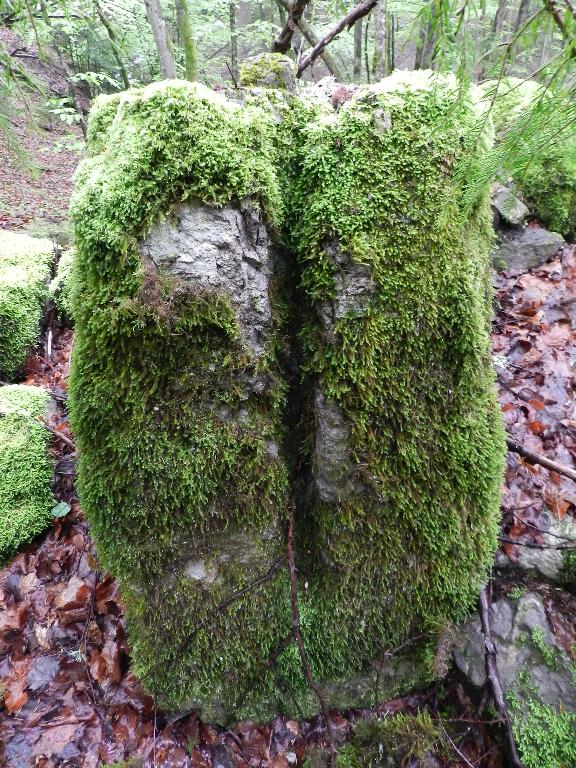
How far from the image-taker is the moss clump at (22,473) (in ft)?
10.4

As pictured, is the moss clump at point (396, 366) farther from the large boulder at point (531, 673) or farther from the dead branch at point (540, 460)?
the dead branch at point (540, 460)

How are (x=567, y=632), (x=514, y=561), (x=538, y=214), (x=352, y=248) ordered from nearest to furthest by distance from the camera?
(x=352, y=248) < (x=567, y=632) < (x=514, y=561) < (x=538, y=214)

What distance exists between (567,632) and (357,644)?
1.13 m

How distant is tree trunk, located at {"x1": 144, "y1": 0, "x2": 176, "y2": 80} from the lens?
5.45m

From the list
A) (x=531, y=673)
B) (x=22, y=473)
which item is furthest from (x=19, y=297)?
(x=531, y=673)

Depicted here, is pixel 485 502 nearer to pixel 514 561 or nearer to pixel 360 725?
pixel 514 561

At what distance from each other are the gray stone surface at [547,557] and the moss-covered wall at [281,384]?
39 centimetres

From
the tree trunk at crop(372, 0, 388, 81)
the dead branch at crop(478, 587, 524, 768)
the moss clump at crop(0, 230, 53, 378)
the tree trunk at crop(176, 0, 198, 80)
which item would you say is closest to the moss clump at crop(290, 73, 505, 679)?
the dead branch at crop(478, 587, 524, 768)

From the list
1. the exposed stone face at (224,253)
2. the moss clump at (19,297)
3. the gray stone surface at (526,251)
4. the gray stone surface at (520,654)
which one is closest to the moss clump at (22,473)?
the moss clump at (19,297)

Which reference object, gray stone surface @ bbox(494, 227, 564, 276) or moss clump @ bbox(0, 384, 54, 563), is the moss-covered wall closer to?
moss clump @ bbox(0, 384, 54, 563)

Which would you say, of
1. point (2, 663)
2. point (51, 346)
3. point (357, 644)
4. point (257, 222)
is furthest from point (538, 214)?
point (2, 663)

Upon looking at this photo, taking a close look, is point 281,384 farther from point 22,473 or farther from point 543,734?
point 22,473

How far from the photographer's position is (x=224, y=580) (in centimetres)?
215

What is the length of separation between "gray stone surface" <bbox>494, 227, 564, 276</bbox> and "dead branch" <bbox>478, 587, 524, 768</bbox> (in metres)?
4.12
